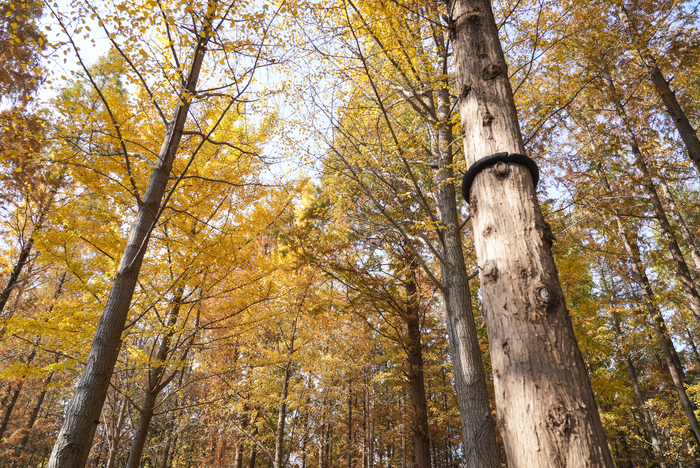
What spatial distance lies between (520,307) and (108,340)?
4.00 m

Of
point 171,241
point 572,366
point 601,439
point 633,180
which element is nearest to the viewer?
point 601,439

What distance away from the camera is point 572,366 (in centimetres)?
114

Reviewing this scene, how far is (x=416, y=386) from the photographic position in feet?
25.7

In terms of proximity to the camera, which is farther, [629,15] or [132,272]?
[629,15]

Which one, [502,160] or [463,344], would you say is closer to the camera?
[502,160]

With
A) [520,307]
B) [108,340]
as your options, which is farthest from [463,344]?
[108,340]

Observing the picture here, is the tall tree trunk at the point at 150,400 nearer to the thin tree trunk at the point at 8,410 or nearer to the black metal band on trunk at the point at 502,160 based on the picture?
the black metal band on trunk at the point at 502,160

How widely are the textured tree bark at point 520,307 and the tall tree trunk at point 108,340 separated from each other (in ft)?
11.1

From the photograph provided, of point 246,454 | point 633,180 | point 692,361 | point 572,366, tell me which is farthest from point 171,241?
point 692,361

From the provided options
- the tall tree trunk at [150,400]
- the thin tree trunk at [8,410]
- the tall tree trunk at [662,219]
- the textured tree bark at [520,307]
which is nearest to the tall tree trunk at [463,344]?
the textured tree bark at [520,307]

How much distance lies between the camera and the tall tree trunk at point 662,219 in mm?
6949

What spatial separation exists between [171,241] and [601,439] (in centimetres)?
595

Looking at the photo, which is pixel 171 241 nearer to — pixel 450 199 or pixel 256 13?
pixel 256 13

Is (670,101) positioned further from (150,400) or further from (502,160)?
(150,400)
